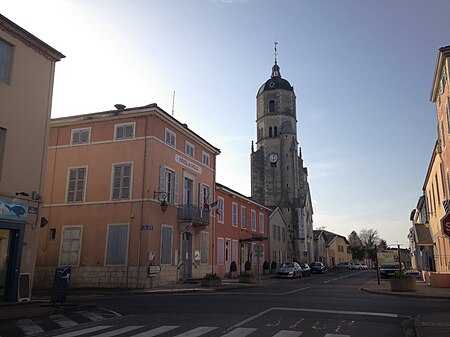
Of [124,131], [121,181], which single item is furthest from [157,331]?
[124,131]

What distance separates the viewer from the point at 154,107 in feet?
76.8

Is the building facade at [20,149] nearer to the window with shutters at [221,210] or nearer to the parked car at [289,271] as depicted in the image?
the window with shutters at [221,210]

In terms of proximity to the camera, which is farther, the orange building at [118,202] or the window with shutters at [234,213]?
the window with shutters at [234,213]

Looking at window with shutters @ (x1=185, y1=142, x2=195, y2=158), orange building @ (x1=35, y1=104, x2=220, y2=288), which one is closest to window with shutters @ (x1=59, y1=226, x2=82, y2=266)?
orange building @ (x1=35, y1=104, x2=220, y2=288)

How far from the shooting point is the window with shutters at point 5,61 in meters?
14.5

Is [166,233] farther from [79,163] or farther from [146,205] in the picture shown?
[79,163]

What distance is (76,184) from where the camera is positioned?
2442cm

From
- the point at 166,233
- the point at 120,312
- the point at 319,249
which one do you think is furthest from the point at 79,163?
the point at 319,249

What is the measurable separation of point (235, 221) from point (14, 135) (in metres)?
23.8

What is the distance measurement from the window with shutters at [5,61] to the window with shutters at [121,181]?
31.3 ft

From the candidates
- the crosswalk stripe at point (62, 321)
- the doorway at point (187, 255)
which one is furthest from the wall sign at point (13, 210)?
the doorway at point (187, 255)

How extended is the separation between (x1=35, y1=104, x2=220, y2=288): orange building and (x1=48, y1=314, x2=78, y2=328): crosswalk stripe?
10.6 meters

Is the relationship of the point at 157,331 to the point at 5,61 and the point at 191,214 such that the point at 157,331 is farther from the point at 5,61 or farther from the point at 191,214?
the point at 191,214

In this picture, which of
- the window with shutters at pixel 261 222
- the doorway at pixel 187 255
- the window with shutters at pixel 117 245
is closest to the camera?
the window with shutters at pixel 117 245
